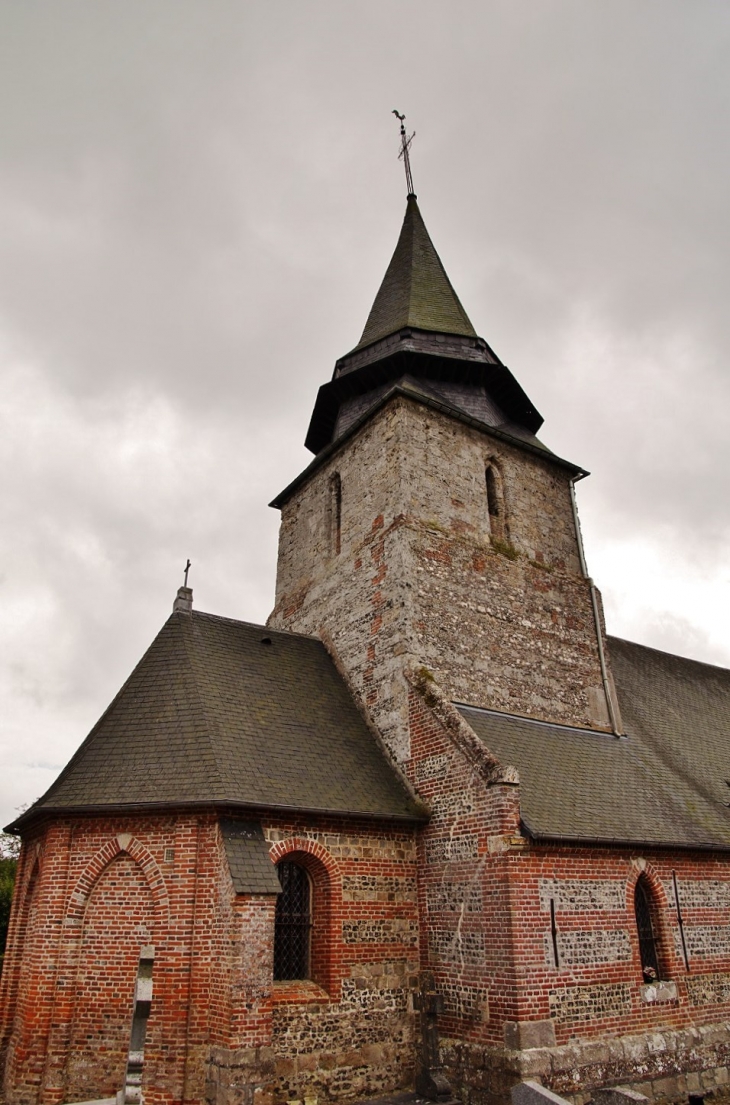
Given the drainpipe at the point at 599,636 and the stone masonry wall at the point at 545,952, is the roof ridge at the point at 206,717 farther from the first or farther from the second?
the drainpipe at the point at 599,636

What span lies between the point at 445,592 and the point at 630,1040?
736 cm

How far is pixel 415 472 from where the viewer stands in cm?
1489

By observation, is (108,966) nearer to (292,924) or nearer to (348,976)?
(292,924)

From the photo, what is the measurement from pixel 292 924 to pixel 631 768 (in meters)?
7.12

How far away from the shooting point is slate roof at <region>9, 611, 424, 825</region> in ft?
32.8

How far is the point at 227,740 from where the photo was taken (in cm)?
1086

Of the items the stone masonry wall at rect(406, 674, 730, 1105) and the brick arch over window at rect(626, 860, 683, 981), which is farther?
the brick arch over window at rect(626, 860, 683, 981)

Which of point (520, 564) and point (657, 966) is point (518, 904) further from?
point (520, 564)

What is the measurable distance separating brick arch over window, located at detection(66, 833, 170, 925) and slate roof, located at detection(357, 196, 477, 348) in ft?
42.4

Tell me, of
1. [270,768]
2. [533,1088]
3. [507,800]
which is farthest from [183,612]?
[533,1088]

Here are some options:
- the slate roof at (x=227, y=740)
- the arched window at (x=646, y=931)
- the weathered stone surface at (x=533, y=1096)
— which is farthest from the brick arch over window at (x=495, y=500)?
the weathered stone surface at (x=533, y=1096)

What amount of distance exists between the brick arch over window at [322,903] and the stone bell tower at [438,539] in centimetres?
248

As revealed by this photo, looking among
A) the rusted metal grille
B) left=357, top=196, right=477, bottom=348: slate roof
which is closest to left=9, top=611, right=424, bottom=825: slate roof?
the rusted metal grille

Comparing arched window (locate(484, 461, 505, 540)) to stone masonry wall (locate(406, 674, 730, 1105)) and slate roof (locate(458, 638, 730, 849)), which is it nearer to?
slate roof (locate(458, 638, 730, 849))
